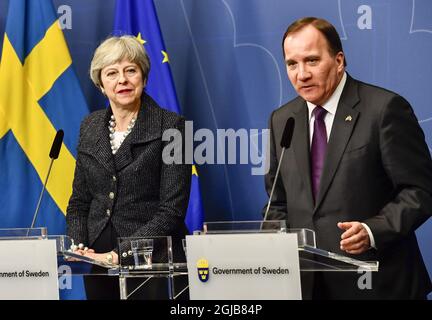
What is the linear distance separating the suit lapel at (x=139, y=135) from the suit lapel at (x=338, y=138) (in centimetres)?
79

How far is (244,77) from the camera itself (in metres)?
4.65

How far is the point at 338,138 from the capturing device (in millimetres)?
3098

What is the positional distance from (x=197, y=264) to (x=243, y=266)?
5.5 inches

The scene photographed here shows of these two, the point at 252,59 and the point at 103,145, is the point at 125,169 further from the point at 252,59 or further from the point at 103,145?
the point at 252,59

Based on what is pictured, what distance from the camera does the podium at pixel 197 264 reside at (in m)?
2.35

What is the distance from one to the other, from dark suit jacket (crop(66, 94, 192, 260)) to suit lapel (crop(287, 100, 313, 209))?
0.51 m

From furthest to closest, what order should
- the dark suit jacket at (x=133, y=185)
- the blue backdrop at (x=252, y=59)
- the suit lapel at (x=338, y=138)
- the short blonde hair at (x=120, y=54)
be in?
1. the blue backdrop at (x=252, y=59)
2. the short blonde hair at (x=120, y=54)
3. the dark suit jacket at (x=133, y=185)
4. the suit lapel at (x=338, y=138)

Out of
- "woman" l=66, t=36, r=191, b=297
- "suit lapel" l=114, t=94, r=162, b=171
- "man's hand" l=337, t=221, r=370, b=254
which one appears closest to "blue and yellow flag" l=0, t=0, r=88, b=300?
"woman" l=66, t=36, r=191, b=297

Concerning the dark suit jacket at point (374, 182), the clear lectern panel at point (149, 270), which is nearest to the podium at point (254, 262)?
the clear lectern panel at point (149, 270)

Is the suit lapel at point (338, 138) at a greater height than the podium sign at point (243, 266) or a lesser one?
greater

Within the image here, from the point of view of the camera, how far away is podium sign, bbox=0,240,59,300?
249 cm

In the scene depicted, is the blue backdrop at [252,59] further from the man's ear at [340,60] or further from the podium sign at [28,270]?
the podium sign at [28,270]
